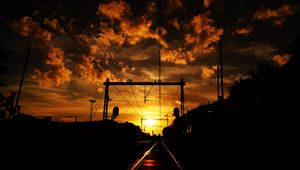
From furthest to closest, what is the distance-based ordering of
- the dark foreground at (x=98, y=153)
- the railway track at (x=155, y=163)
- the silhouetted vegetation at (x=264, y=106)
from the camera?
the silhouetted vegetation at (x=264, y=106) → the dark foreground at (x=98, y=153) → the railway track at (x=155, y=163)

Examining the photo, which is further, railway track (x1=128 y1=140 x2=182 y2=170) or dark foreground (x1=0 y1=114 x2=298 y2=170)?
dark foreground (x1=0 y1=114 x2=298 y2=170)

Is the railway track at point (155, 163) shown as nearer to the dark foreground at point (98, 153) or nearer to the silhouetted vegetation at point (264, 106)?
the dark foreground at point (98, 153)

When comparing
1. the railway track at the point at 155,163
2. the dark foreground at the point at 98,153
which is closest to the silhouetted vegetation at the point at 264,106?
the dark foreground at the point at 98,153

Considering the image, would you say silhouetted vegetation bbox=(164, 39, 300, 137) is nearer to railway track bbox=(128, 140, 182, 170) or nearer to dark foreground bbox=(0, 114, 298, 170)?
dark foreground bbox=(0, 114, 298, 170)

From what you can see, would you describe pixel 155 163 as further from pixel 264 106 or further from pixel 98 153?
pixel 264 106

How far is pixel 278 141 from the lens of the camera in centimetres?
1327

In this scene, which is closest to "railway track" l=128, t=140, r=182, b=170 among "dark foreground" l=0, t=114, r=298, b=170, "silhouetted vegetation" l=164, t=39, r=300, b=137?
"dark foreground" l=0, t=114, r=298, b=170

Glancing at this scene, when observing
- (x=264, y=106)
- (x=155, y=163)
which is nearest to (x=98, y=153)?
(x=155, y=163)

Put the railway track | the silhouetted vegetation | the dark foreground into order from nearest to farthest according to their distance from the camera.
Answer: the railway track → the dark foreground → the silhouetted vegetation

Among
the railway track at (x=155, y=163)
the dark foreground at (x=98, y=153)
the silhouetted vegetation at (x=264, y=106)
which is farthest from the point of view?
the silhouetted vegetation at (x=264, y=106)

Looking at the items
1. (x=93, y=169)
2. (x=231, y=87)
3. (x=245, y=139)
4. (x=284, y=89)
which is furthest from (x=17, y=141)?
(x=231, y=87)

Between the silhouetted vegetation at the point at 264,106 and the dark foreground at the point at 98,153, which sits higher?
the silhouetted vegetation at the point at 264,106

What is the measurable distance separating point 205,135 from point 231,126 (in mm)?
6542

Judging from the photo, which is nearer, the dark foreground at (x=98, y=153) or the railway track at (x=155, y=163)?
the railway track at (x=155, y=163)
